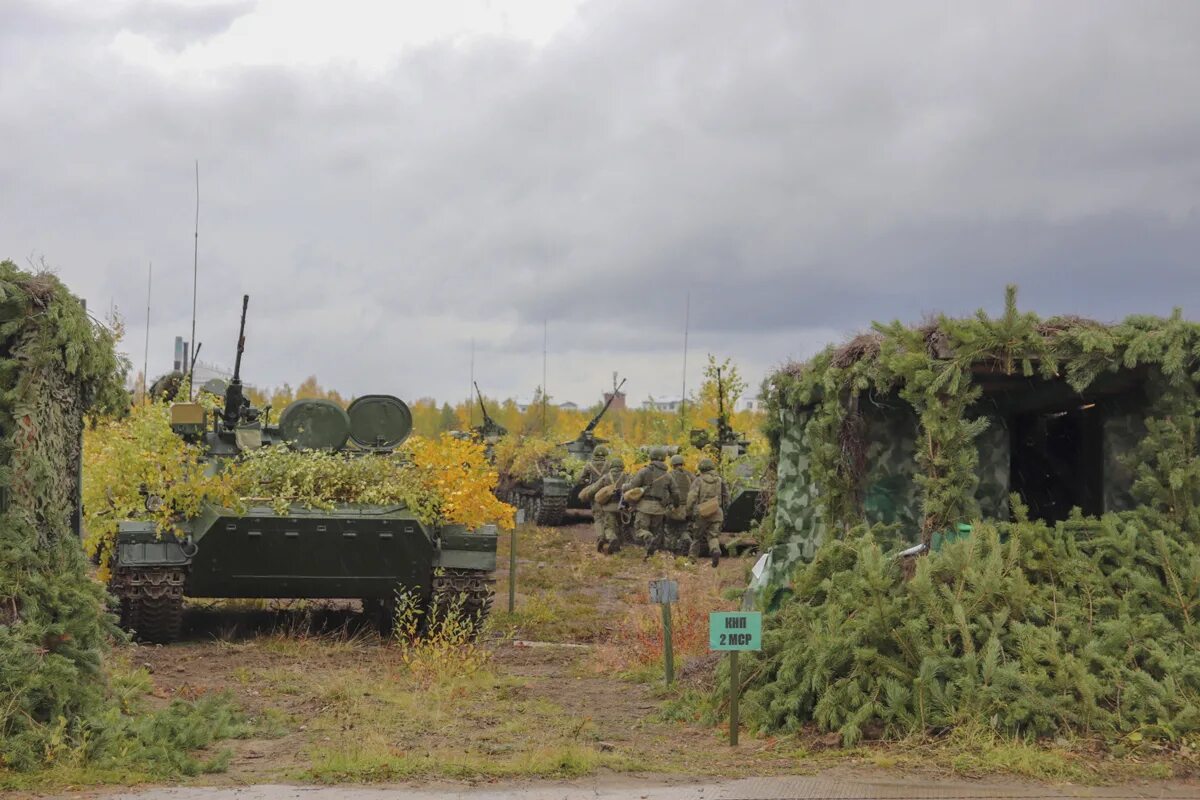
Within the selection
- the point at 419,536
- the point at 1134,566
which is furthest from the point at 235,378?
the point at 1134,566

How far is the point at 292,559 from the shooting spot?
13.4 meters

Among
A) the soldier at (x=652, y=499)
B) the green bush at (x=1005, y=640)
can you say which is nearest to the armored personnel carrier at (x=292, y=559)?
the green bush at (x=1005, y=640)

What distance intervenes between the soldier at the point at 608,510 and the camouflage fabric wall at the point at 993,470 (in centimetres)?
1321

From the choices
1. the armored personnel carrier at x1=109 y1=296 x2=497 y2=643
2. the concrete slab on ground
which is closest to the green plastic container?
the concrete slab on ground

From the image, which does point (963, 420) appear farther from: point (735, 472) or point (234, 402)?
point (735, 472)

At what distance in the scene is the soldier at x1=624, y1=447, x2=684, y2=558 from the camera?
23.4 m

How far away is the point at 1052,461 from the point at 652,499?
421 inches

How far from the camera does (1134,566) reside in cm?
967

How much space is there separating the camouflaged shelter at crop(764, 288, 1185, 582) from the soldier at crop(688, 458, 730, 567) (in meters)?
9.33

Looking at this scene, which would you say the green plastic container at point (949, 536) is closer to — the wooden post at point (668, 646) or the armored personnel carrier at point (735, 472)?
the wooden post at point (668, 646)

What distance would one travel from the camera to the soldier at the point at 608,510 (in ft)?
80.2

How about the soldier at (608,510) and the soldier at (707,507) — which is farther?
the soldier at (608,510)

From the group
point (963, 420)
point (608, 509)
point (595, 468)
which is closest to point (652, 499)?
point (608, 509)

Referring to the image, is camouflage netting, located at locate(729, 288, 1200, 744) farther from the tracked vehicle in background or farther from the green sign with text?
the tracked vehicle in background
